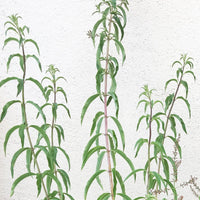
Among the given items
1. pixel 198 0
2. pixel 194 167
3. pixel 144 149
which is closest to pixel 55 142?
pixel 144 149

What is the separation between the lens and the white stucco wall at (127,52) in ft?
5.39

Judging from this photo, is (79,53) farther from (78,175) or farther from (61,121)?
(78,175)

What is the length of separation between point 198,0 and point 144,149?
79 cm

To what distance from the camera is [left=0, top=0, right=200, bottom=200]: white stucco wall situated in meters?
1.64

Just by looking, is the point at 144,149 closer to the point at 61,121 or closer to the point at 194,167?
the point at 194,167

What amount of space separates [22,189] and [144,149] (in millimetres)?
727

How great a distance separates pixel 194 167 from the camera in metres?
1.73

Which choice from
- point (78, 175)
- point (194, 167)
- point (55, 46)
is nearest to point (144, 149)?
point (194, 167)

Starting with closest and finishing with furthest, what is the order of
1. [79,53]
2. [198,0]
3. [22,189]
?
[198,0] < [79,53] < [22,189]

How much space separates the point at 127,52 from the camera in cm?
169

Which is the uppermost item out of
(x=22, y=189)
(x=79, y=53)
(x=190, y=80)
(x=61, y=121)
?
(x=79, y=53)

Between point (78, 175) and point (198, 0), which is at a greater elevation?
point (198, 0)

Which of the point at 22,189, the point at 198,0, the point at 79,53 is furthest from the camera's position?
the point at 22,189

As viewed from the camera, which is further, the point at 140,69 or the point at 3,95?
the point at 3,95
